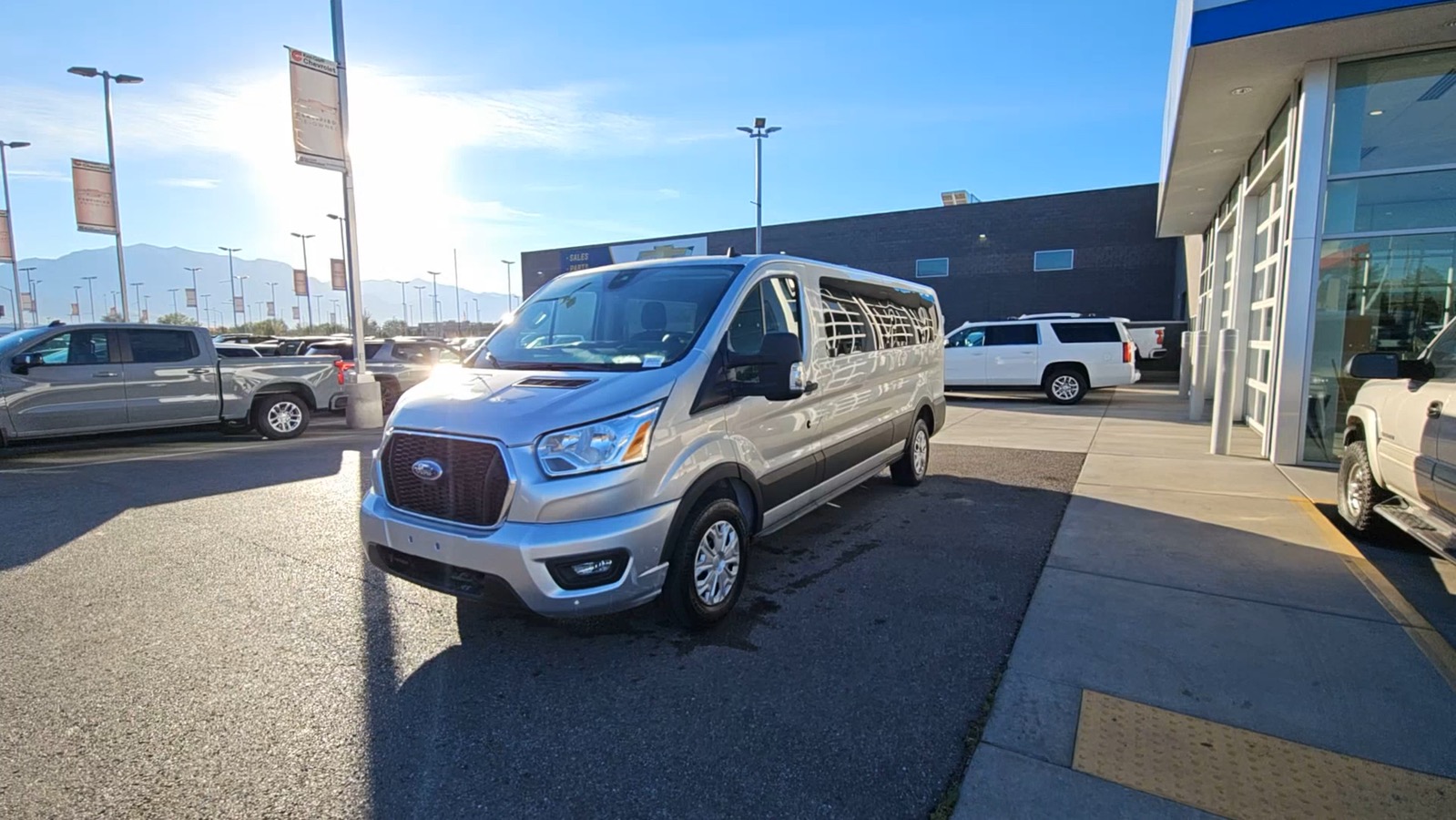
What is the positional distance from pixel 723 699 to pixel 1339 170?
8.59 m

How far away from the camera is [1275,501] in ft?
20.5

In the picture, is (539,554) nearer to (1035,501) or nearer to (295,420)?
(1035,501)

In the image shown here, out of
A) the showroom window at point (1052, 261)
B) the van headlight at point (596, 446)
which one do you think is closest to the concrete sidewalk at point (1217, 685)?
the van headlight at point (596, 446)

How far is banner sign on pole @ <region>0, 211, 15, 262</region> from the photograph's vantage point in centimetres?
2620

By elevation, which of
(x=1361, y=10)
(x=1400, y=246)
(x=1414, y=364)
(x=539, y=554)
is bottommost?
(x=539, y=554)

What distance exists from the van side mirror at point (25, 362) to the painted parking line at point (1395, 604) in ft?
43.4

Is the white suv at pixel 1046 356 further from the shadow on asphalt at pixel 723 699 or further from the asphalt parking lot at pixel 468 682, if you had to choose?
the shadow on asphalt at pixel 723 699

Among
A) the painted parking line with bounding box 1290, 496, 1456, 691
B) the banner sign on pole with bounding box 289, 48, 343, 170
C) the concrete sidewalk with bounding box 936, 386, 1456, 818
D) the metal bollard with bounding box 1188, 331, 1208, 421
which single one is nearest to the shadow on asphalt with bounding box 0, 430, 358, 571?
the banner sign on pole with bounding box 289, 48, 343, 170

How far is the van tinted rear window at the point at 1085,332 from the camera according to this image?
14.8 m

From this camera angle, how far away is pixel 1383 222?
7.30m

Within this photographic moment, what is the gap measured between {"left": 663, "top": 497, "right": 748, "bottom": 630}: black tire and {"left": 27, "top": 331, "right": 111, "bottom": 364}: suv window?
32.9 feet

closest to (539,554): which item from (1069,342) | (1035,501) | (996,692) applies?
(996,692)

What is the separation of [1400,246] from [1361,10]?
2.43 m

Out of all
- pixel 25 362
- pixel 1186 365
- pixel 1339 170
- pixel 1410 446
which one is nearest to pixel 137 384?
pixel 25 362
